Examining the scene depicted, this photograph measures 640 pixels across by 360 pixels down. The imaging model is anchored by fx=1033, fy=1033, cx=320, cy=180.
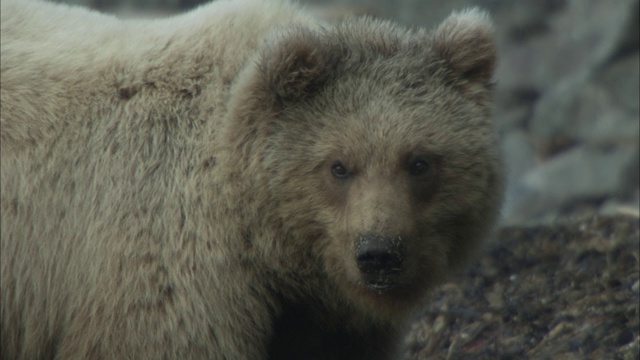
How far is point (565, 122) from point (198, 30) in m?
6.68

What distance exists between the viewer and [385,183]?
475 centimetres

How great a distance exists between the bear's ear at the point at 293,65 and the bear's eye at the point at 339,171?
396mm

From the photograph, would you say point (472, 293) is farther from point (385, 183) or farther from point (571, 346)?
point (385, 183)

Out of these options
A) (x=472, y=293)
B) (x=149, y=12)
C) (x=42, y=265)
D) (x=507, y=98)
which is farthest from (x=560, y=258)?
(x=149, y=12)

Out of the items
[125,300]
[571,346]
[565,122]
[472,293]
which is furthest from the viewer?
[565,122]

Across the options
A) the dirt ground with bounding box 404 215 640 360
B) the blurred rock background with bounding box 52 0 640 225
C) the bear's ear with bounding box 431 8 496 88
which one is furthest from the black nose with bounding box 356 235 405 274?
the blurred rock background with bounding box 52 0 640 225

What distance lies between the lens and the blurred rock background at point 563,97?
10.1 metres

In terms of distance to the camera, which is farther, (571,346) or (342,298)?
(571,346)

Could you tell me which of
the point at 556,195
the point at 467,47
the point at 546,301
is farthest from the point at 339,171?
the point at 556,195

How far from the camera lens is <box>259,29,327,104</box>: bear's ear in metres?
4.88

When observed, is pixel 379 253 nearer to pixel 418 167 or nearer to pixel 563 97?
pixel 418 167

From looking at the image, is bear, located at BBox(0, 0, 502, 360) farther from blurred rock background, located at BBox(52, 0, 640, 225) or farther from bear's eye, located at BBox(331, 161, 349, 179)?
blurred rock background, located at BBox(52, 0, 640, 225)

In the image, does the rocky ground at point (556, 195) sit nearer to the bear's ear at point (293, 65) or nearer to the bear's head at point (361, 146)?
the bear's head at point (361, 146)

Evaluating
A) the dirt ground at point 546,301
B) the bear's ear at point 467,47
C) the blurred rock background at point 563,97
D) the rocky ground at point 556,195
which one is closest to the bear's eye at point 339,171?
the bear's ear at point 467,47
